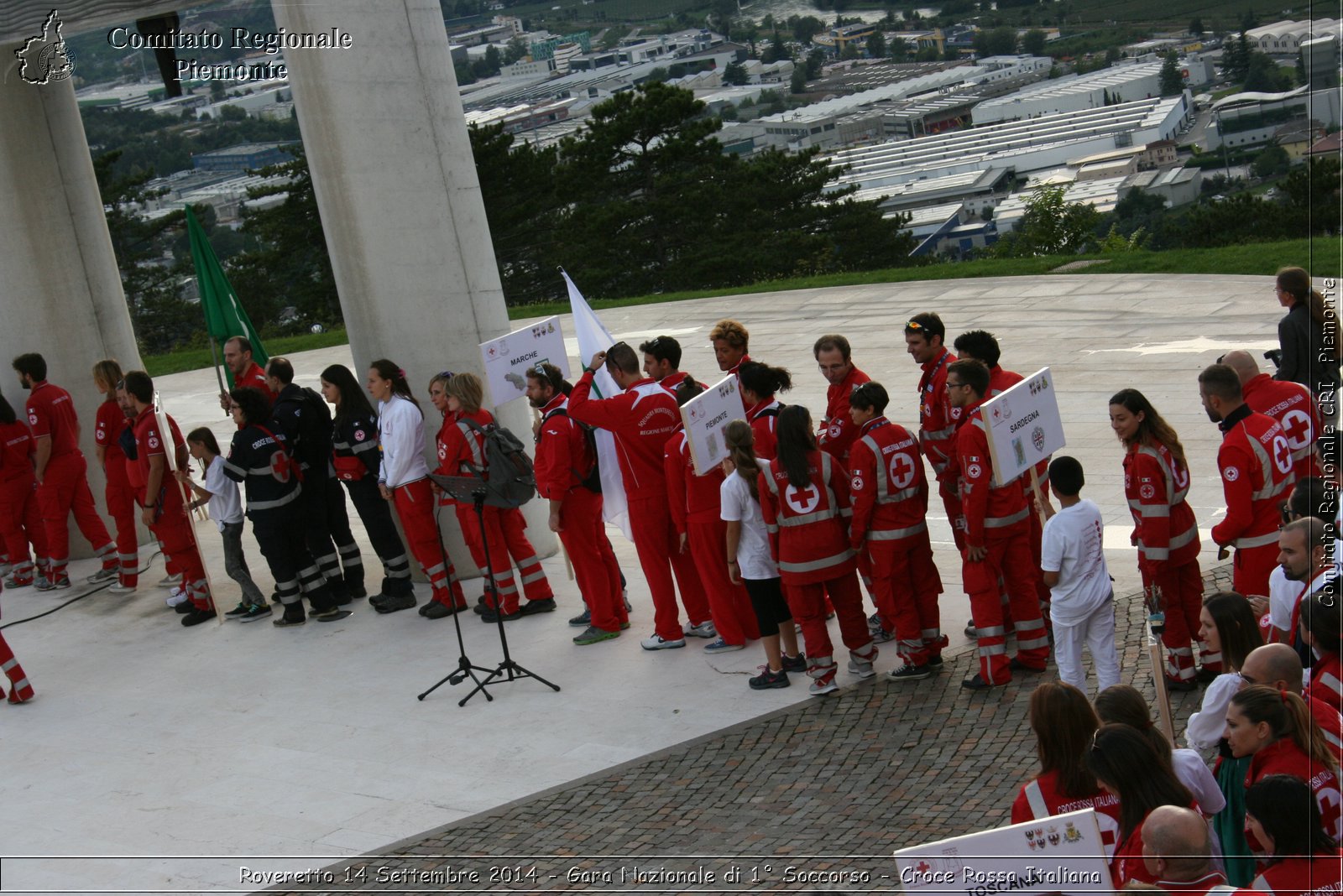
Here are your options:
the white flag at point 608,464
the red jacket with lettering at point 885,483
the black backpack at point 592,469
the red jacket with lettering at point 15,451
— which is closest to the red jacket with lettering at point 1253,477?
the red jacket with lettering at point 885,483

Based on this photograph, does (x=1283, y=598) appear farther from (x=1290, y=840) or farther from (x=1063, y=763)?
(x=1290, y=840)

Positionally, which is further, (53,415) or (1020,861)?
(53,415)

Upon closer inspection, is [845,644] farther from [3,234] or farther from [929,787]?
[3,234]

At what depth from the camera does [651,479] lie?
9.40 meters

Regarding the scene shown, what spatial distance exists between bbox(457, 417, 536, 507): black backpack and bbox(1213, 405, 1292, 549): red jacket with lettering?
457 cm

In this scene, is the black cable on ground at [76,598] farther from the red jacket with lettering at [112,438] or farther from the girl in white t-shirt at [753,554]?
the girl in white t-shirt at [753,554]

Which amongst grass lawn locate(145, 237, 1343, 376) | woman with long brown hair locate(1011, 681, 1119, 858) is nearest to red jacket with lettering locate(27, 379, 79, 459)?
woman with long brown hair locate(1011, 681, 1119, 858)

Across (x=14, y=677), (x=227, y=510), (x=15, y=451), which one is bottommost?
(x=14, y=677)

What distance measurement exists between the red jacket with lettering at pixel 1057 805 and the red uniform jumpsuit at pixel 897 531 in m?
3.27

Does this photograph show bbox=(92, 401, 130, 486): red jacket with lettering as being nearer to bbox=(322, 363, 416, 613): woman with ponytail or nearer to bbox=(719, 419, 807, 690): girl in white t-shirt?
bbox=(322, 363, 416, 613): woman with ponytail

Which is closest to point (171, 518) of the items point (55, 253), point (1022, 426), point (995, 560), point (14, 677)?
point (14, 677)

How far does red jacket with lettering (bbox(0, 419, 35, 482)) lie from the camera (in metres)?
13.0

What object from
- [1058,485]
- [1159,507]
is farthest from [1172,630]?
[1058,485]

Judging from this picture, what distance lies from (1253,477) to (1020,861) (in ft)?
12.7
